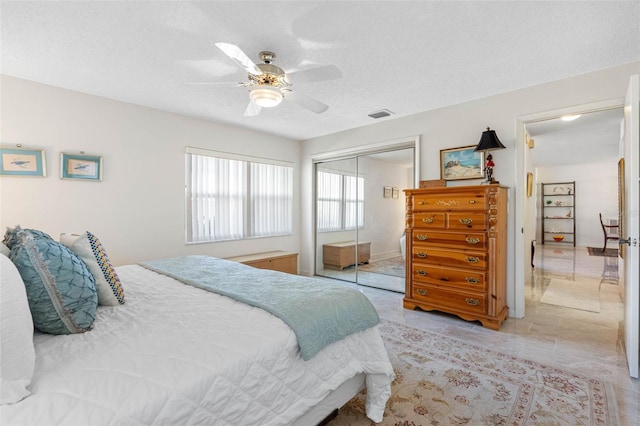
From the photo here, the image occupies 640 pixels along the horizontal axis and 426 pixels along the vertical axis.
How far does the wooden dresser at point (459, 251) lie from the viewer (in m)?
2.98

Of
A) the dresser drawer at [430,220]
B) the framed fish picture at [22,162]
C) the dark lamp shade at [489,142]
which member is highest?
the dark lamp shade at [489,142]

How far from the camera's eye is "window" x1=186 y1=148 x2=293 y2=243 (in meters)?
4.11

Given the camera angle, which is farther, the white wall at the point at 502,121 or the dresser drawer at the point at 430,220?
the dresser drawer at the point at 430,220

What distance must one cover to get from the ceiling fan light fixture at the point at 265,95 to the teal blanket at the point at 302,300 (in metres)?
1.35

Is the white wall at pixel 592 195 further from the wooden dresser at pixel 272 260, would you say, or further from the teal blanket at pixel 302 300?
the teal blanket at pixel 302 300

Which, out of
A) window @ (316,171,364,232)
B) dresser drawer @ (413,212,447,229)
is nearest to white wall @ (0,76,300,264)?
window @ (316,171,364,232)

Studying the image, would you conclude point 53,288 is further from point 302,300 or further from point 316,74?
point 316,74

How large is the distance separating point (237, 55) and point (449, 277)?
9.54 ft

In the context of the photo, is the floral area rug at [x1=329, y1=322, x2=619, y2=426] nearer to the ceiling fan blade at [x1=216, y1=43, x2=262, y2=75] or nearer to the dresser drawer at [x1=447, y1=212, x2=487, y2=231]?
the dresser drawer at [x1=447, y1=212, x2=487, y2=231]

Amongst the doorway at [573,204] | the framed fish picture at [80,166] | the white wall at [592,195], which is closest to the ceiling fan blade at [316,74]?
the doorway at [573,204]

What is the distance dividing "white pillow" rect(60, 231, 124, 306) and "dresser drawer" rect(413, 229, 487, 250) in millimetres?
2917

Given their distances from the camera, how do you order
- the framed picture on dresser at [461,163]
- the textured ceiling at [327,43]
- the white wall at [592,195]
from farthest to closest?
the white wall at [592,195]
the framed picture on dresser at [461,163]
the textured ceiling at [327,43]

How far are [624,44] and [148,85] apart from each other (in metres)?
4.15

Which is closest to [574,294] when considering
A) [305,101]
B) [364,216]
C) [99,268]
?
[364,216]
